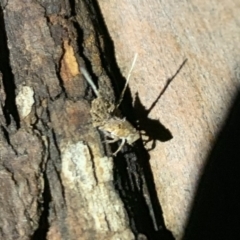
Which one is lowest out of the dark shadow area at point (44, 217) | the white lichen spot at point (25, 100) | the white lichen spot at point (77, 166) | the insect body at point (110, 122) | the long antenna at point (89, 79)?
the dark shadow area at point (44, 217)

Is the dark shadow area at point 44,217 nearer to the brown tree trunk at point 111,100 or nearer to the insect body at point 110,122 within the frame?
the brown tree trunk at point 111,100

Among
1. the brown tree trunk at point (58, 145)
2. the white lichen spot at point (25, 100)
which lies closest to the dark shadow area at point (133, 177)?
the brown tree trunk at point (58, 145)

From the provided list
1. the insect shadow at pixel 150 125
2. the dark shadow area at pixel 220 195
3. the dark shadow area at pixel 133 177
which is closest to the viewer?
the dark shadow area at pixel 133 177

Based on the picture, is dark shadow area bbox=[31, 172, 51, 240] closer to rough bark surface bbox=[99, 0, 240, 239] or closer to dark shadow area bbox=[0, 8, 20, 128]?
dark shadow area bbox=[0, 8, 20, 128]

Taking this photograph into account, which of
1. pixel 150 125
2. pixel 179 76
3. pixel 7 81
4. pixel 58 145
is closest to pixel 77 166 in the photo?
pixel 58 145

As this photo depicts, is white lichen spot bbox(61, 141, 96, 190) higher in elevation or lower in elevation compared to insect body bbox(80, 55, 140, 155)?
lower

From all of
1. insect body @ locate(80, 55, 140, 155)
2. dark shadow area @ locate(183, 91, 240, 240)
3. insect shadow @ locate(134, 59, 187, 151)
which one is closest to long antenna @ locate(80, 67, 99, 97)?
insect body @ locate(80, 55, 140, 155)

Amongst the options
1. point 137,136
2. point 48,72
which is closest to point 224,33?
point 137,136

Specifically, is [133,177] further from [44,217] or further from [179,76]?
[179,76]
